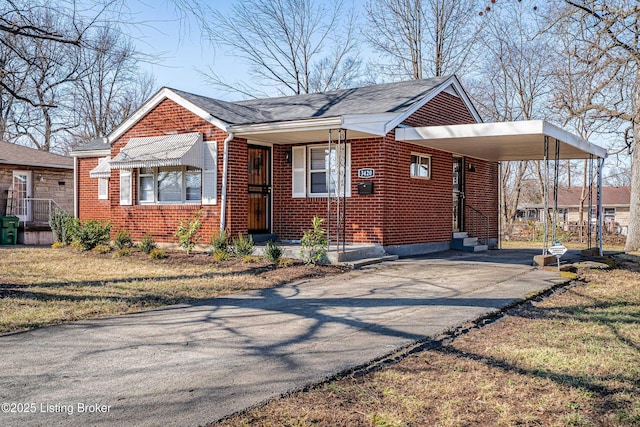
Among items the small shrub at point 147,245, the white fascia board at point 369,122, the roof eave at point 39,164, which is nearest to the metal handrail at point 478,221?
the white fascia board at point 369,122

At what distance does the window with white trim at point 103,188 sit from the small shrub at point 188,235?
6.85 m

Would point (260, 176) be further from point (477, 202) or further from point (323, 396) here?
point (323, 396)

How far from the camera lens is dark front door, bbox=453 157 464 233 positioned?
16922mm

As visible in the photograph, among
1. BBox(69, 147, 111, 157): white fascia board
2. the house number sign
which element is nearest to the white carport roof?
the house number sign

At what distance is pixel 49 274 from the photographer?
10.8 meters

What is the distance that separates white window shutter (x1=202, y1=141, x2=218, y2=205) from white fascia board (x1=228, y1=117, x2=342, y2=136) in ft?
2.64

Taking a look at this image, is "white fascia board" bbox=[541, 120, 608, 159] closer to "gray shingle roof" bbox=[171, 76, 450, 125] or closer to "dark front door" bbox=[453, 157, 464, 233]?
"gray shingle roof" bbox=[171, 76, 450, 125]

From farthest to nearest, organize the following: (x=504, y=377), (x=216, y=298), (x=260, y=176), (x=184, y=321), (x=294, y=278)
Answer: (x=260, y=176)
(x=294, y=278)
(x=216, y=298)
(x=184, y=321)
(x=504, y=377)

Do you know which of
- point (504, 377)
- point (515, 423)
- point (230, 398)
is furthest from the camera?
point (504, 377)

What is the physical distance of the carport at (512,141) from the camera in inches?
456

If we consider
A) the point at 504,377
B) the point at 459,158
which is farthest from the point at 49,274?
the point at 459,158

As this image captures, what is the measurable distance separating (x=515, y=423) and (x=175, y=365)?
2859mm

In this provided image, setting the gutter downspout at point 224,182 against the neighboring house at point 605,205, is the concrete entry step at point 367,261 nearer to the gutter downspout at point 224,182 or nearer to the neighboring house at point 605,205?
the gutter downspout at point 224,182

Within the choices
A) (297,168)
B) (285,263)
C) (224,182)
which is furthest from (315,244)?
(297,168)
